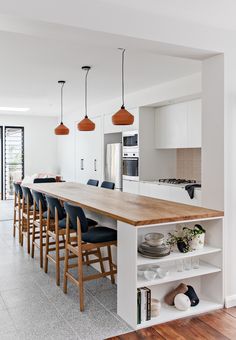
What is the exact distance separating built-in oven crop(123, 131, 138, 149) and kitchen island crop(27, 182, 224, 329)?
3161 millimetres

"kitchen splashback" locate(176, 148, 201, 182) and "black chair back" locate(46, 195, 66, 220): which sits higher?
"kitchen splashback" locate(176, 148, 201, 182)

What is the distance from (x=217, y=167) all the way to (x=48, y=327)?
205 centimetres

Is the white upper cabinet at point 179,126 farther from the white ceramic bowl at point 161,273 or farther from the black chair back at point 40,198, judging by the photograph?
the white ceramic bowl at point 161,273

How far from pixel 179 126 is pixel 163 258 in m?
3.57

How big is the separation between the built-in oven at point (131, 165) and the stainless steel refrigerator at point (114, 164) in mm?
245

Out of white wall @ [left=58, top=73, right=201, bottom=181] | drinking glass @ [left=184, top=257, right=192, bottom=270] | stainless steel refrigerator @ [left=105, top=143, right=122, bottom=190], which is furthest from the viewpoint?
stainless steel refrigerator @ [left=105, top=143, right=122, bottom=190]

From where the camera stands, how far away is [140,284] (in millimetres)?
2770

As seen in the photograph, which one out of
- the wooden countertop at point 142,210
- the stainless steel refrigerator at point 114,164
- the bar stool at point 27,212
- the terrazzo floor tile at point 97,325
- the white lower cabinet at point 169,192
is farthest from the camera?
the stainless steel refrigerator at point 114,164

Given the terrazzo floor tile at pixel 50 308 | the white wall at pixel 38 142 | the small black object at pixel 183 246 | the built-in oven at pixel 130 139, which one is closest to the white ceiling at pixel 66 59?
the built-in oven at pixel 130 139

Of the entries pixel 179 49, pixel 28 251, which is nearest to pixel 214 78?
pixel 179 49

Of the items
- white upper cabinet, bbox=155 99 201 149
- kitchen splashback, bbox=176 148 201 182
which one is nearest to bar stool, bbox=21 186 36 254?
white upper cabinet, bbox=155 99 201 149

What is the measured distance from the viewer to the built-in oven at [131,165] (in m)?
6.75

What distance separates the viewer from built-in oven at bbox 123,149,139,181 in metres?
6.75

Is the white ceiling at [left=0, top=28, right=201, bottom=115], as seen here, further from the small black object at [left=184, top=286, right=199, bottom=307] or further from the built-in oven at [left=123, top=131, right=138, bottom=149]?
the small black object at [left=184, top=286, right=199, bottom=307]
